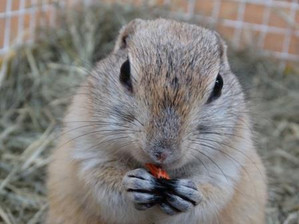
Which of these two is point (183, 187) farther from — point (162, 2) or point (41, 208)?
point (162, 2)

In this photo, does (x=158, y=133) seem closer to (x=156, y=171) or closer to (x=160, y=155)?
(x=160, y=155)

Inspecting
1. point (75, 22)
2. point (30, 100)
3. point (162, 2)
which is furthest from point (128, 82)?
point (162, 2)

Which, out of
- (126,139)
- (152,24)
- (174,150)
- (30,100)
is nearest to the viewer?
(174,150)

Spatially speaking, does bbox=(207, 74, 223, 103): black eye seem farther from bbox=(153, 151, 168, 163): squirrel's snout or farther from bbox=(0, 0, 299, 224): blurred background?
bbox=(0, 0, 299, 224): blurred background

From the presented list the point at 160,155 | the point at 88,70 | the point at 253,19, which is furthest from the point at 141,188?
the point at 253,19

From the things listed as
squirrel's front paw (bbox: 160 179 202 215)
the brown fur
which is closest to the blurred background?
the brown fur

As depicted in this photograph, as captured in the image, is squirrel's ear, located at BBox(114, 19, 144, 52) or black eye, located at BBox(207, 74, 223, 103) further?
squirrel's ear, located at BBox(114, 19, 144, 52)
